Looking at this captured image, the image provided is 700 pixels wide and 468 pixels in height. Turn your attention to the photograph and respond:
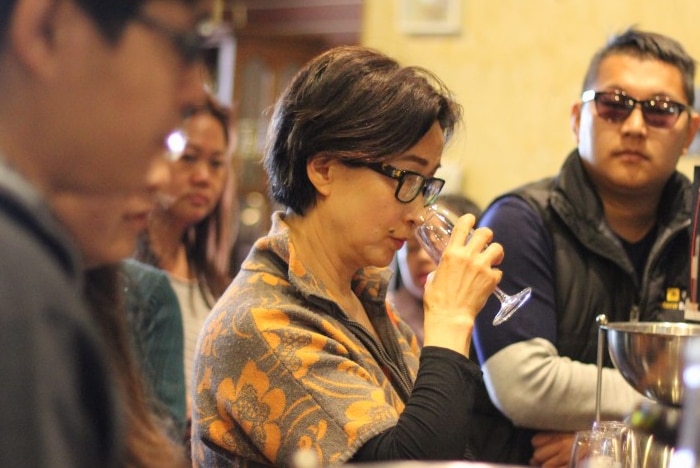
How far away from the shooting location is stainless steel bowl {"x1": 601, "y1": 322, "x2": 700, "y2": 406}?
1.36 metres

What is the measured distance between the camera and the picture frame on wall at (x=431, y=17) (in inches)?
178

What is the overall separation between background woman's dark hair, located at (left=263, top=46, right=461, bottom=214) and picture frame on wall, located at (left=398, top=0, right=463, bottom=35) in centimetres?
298

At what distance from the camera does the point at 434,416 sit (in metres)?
1.43

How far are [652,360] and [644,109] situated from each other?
0.88 m

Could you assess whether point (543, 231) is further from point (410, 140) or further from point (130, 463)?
point (130, 463)

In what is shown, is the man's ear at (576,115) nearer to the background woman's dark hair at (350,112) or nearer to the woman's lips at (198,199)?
the background woman's dark hair at (350,112)

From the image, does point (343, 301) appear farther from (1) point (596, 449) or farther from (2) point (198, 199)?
(2) point (198, 199)

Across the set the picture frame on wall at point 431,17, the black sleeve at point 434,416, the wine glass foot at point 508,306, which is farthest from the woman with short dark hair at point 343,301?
the picture frame on wall at point 431,17

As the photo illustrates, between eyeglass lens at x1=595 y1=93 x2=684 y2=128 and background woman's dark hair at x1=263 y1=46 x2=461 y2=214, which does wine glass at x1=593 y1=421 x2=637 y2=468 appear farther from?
eyeglass lens at x1=595 y1=93 x2=684 y2=128

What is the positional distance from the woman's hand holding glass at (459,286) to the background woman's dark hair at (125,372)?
0.82 meters

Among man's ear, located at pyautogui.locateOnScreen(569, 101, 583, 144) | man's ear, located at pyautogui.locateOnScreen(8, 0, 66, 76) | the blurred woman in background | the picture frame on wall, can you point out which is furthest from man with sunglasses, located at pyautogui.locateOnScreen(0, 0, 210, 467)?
the picture frame on wall

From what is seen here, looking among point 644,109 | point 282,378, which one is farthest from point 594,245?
point 282,378

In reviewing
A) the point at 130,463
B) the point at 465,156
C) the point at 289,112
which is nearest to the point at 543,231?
the point at 289,112

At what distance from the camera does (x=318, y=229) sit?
63.2 inches
